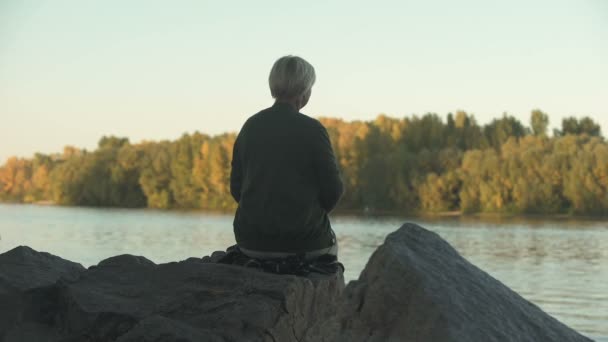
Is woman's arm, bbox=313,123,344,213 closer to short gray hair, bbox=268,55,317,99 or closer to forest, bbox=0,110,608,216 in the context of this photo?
short gray hair, bbox=268,55,317,99

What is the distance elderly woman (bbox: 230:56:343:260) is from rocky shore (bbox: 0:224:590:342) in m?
0.20

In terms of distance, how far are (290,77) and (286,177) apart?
1.78 feet

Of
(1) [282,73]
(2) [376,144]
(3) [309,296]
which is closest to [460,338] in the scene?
(3) [309,296]

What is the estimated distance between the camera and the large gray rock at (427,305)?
3770mm

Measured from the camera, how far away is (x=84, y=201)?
93375 millimetres

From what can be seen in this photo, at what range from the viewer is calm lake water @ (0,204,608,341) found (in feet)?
65.7

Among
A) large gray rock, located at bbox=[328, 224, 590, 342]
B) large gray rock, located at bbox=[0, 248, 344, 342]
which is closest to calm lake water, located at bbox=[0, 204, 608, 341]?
large gray rock, located at bbox=[328, 224, 590, 342]

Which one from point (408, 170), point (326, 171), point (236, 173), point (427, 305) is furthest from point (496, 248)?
point (408, 170)

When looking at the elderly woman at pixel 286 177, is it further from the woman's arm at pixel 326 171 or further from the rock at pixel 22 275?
the rock at pixel 22 275

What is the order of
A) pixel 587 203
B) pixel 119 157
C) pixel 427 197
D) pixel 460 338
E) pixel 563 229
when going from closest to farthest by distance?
pixel 460 338 → pixel 563 229 → pixel 587 203 → pixel 427 197 → pixel 119 157

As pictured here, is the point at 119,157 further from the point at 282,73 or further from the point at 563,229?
the point at 282,73

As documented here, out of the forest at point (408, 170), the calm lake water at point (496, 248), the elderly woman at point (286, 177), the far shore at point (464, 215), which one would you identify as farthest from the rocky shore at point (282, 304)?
the far shore at point (464, 215)

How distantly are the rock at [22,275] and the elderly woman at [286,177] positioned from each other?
1.19 meters

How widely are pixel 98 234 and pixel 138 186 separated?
2039 inches
